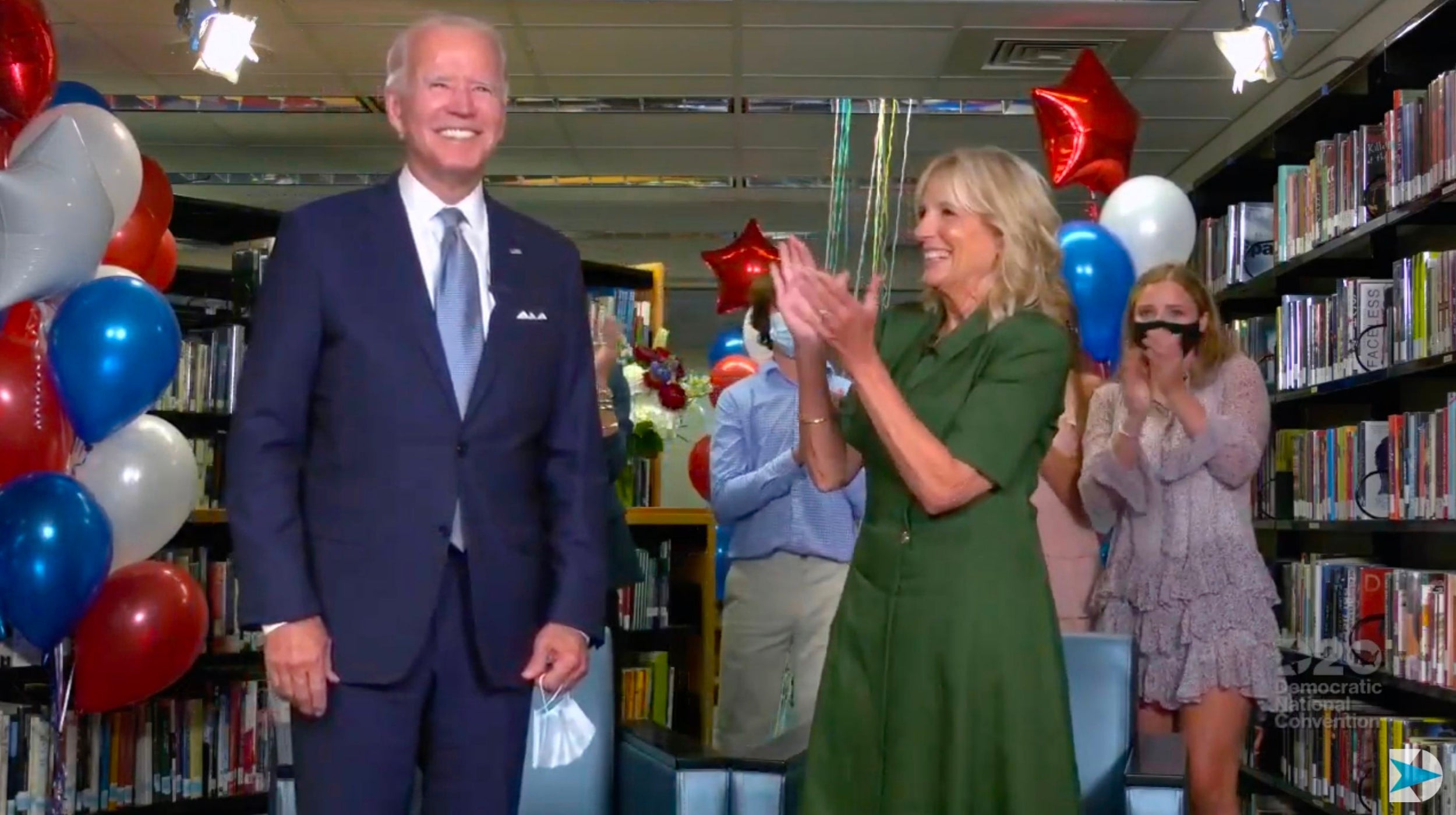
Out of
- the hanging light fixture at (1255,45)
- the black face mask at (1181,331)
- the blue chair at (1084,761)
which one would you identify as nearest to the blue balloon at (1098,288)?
the black face mask at (1181,331)

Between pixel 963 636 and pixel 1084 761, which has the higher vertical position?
pixel 963 636

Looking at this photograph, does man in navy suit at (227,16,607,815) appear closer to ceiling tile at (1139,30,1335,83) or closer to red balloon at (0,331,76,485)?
red balloon at (0,331,76,485)

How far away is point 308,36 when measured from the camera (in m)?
6.32

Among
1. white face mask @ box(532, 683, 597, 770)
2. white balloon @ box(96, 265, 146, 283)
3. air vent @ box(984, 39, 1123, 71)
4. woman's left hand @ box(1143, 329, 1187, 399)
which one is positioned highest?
air vent @ box(984, 39, 1123, 71)

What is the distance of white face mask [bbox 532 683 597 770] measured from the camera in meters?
1.72

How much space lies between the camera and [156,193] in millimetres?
3828

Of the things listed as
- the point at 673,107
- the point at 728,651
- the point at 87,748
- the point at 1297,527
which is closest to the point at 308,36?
the point at 673,107

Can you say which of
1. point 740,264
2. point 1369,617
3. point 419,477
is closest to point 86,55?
point 740,264

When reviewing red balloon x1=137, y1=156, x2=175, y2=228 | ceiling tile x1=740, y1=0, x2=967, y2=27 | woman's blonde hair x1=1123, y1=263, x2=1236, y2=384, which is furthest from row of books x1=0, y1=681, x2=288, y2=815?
ceiling tile x1=740, y1=0, x2=967, y2=27

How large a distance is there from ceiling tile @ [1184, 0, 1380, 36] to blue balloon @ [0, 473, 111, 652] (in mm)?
4468

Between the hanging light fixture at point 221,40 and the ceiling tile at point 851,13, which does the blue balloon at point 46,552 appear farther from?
the ceiling tile at point 851,13

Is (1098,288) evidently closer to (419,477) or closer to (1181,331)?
(1181,331)

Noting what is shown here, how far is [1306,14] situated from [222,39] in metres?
4.00

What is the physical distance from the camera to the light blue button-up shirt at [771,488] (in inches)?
148
